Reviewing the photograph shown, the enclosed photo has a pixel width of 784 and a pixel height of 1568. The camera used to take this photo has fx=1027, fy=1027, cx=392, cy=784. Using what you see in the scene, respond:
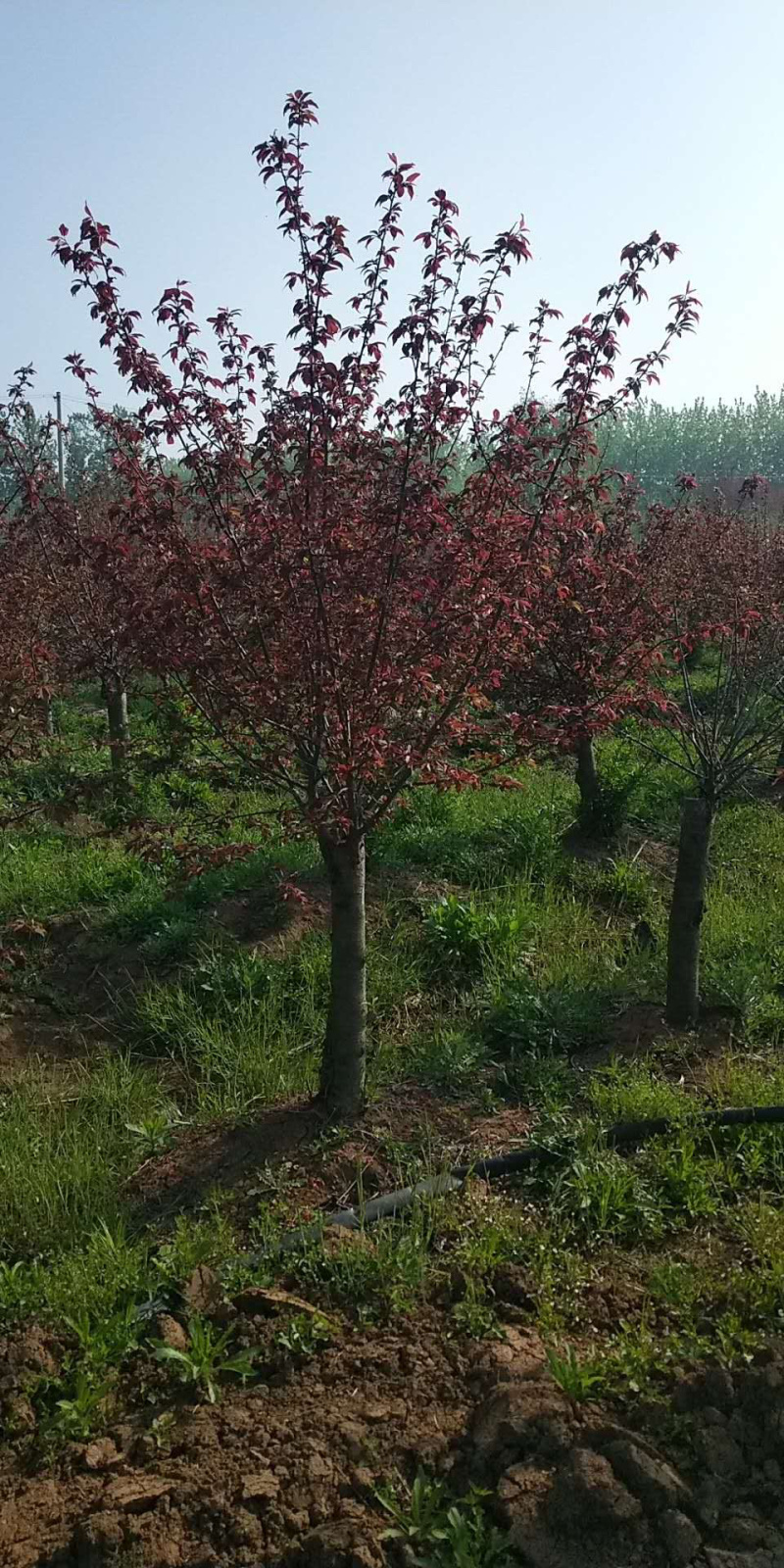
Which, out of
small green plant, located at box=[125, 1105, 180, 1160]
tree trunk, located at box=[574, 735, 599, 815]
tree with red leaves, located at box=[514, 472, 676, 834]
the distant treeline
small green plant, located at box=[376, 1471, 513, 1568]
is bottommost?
small green plant, located at box=[376, 1471, 513, 1568]

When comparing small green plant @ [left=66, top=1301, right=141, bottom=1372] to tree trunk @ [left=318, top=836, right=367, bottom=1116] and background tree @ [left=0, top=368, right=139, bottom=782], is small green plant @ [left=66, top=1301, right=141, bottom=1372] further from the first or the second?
background tree @ [left=0, top=368, right=139, bottom=782]

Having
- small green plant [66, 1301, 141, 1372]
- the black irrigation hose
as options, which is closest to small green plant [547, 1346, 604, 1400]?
the black irrigation hose

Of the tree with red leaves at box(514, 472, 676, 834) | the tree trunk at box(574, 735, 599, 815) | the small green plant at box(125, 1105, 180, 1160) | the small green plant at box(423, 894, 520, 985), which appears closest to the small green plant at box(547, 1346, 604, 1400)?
the small green plant at box(125, 1105, 180, 1160)

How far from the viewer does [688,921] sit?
4.45m

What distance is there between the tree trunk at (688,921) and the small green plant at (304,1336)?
2.24 m

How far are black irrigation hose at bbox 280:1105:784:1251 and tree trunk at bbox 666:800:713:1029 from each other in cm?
83

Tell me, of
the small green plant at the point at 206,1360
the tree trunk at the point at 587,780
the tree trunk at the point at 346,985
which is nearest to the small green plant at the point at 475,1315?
the small green plant at the point at 206,1360

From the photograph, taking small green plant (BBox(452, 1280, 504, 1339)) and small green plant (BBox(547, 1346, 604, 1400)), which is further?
small green plant (BBox(452, 1280, 504, 1339))

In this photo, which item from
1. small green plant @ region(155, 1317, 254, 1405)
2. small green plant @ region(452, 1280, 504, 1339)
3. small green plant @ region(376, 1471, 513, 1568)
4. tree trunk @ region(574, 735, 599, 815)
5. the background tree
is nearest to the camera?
small green plant @ region(376, 1471, 513, 1568)

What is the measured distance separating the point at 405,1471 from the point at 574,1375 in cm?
47

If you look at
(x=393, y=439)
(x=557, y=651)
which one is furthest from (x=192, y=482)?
(x=557, y=651)

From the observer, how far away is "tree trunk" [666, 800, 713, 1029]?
4449mm

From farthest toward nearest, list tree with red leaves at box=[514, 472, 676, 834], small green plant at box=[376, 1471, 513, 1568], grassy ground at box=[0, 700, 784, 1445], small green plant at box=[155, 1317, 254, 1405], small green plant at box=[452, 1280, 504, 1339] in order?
tree with red leaves at box=[514, 472, 676, 834] < grassy ground at box=[0, 700, 784, 1445] < small green plant at box=[452, 1280, 504, 1339] < small green plant at box=[155, 1317, 254, 1405] < small green plant at box=[376, 1471, 513, 1568]

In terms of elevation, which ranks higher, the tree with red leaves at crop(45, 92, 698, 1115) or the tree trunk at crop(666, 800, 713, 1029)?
the tree with red leaves at crop(45, 92, 698, 1115)
